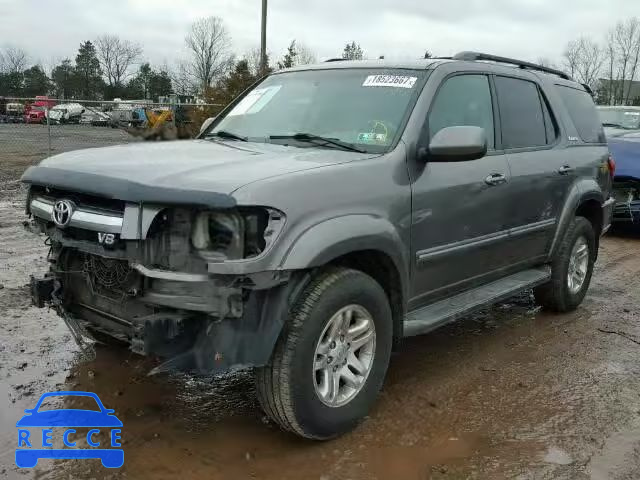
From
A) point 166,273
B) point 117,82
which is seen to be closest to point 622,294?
point 166,273

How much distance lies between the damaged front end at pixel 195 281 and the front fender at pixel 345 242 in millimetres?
104

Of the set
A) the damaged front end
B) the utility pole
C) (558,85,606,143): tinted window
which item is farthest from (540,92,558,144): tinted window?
the utility pole

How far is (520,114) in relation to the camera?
15.7 feet

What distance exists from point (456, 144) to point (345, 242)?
0.95m

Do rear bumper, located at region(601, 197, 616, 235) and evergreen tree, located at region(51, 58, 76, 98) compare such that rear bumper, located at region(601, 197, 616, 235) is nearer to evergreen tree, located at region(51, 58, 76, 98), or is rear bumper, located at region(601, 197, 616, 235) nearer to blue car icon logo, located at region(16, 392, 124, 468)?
blue car icon logo, located at region(16, 392, 124, 468)

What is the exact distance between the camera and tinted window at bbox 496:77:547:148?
460 centimetres

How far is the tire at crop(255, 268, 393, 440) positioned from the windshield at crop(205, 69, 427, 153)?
2.89 ft

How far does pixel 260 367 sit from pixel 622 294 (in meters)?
4.72

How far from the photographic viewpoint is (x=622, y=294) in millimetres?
6375

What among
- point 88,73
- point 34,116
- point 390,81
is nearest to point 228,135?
point 390,81

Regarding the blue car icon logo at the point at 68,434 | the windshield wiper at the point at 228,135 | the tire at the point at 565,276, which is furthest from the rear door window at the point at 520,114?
the blue car icon logo at the point at 68,434

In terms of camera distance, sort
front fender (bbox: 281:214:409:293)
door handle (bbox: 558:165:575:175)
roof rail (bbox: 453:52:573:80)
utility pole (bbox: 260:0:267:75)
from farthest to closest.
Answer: utility pole (bbox: 260:0:267:75)
door handle (bbox: 558:165:575:175)
roof rail (bbox: 453:52:573:80)
front fender (bbox: 281:214:409:293)

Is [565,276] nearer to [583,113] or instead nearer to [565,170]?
[565,170]

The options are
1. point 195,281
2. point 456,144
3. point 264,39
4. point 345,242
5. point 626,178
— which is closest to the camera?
point 195,281
